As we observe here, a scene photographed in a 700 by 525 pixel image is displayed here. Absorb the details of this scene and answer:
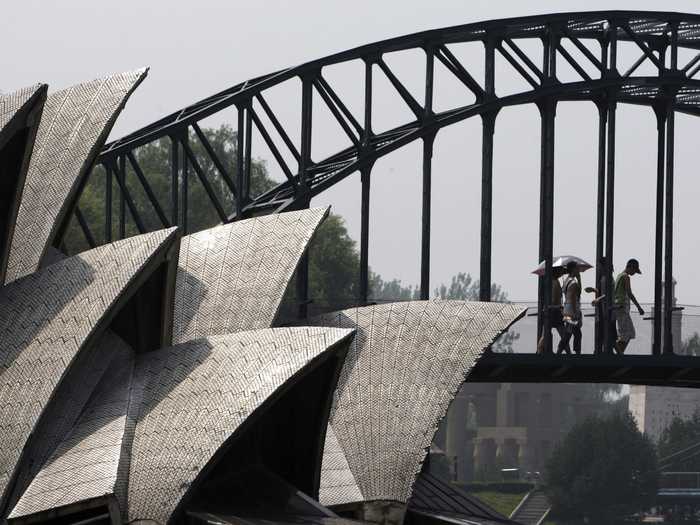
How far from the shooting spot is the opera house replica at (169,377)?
786 inches

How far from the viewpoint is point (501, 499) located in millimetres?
109625

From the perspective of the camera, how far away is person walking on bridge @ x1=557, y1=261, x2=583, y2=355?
30.1 m

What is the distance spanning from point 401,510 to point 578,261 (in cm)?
824

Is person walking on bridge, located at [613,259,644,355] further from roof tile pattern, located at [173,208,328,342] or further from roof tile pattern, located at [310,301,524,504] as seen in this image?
roof tile pattern, located at [173,208,328,342]

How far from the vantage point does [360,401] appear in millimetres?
25828

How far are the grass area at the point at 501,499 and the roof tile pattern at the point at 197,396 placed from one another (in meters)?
86.1

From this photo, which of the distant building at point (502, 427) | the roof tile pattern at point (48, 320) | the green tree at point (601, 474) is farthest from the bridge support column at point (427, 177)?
the distant building at point (502, 427)

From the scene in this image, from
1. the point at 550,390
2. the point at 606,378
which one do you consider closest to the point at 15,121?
the point at 606,378

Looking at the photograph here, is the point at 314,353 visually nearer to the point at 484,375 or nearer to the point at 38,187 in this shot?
the point at 38,187

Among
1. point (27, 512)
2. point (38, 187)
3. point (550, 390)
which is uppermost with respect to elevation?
point (550, 390)

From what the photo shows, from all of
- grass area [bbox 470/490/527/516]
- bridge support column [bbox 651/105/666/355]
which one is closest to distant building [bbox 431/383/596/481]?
grass area [bbox 470/490/527/516]

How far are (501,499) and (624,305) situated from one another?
79497 mm

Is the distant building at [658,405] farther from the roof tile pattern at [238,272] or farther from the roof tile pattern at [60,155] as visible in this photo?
the roof tile pattern at [60,155]

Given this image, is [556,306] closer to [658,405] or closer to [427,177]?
[427,177]
